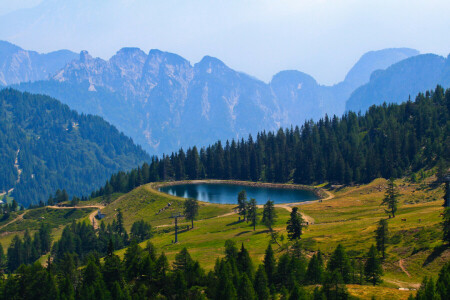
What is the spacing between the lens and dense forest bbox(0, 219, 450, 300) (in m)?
67.6

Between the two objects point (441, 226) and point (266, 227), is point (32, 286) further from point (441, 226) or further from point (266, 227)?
point (441, 226)

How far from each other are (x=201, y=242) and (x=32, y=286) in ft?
159

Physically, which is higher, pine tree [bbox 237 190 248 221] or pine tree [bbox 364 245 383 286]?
pine tree [bbox 237 190 248 221]

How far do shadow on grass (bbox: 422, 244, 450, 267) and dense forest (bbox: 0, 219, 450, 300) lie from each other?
34.3 ft

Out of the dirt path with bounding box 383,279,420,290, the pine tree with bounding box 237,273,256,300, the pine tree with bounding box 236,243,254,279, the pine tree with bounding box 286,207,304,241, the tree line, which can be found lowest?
the tree line

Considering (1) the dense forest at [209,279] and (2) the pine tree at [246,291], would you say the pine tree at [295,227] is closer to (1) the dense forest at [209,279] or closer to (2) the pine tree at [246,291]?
(1) the dense forest at [209,279]

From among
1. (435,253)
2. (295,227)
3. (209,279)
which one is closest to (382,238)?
(435,253)

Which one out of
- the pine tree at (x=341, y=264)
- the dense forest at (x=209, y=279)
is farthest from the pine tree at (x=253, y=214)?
the pine tree at (x=341, y=264)

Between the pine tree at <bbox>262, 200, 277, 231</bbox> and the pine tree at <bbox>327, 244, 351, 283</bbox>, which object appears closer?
the pine tree at <bbox>327, 244, 351, 283</bbox>

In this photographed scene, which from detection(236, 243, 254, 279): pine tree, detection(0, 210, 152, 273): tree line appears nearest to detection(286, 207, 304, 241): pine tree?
detection(236, 243, 254, 279): pine tree

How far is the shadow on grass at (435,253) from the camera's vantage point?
244 feet

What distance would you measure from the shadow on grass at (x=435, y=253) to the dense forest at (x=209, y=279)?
10.5m

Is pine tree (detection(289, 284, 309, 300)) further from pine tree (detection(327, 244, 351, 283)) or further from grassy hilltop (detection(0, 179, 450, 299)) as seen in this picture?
pine tree (detection(327, 244, 351, 283))

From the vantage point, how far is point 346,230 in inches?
4067
